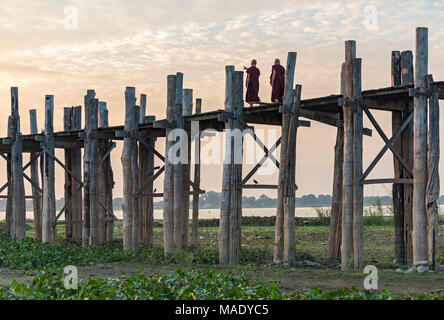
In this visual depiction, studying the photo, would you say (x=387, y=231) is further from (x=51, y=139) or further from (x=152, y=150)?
(x=51, y=139)

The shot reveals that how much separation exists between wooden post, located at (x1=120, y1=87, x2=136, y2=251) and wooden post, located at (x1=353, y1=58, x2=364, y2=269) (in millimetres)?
6834

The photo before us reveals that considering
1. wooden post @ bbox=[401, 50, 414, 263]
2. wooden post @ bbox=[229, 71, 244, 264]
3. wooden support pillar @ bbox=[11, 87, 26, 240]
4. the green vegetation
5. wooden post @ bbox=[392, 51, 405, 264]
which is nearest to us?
the green vegetation

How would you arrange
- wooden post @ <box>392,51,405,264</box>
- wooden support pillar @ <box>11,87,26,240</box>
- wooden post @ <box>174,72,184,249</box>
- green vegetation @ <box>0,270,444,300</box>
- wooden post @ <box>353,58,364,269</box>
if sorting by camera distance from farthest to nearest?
wooden support pillar @ <box>11,87,26,240</box>
wooden post @ <box>174,72,184,249</box>
wooden post @ <box>392,51,405,264</box>
wooden post @ <box>353,58,364,269</box>
green vegetation @ <box>0,270,444,300</box>

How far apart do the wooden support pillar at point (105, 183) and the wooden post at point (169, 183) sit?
3920 millimetres

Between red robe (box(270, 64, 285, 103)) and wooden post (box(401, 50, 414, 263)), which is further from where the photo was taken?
red robe (box(270, 64, 285, 103))

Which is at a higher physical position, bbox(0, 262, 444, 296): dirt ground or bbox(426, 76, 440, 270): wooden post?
bbox(426, 76, 440, 270): wooden post

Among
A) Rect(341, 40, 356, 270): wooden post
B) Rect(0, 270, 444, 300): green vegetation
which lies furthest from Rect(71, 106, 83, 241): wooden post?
Rect(0, 270, 444, 300): green vegetation

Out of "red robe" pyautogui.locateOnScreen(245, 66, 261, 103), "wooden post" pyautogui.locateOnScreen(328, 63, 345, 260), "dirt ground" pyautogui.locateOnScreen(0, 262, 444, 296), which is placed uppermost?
"red robe" pyautogui.locateOnScreen(245, 66, 261, 103)

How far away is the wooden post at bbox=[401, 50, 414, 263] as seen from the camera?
51.9 ft

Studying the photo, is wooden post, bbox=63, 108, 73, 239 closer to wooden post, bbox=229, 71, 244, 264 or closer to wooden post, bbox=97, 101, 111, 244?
wooden post, bbox=97, 101, 111, 244

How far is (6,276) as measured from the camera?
50.7 ft

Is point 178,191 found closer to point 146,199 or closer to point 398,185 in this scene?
point 146,199

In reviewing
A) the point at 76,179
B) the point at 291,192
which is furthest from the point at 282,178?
the point at 76,179

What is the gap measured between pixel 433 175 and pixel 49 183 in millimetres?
12070
